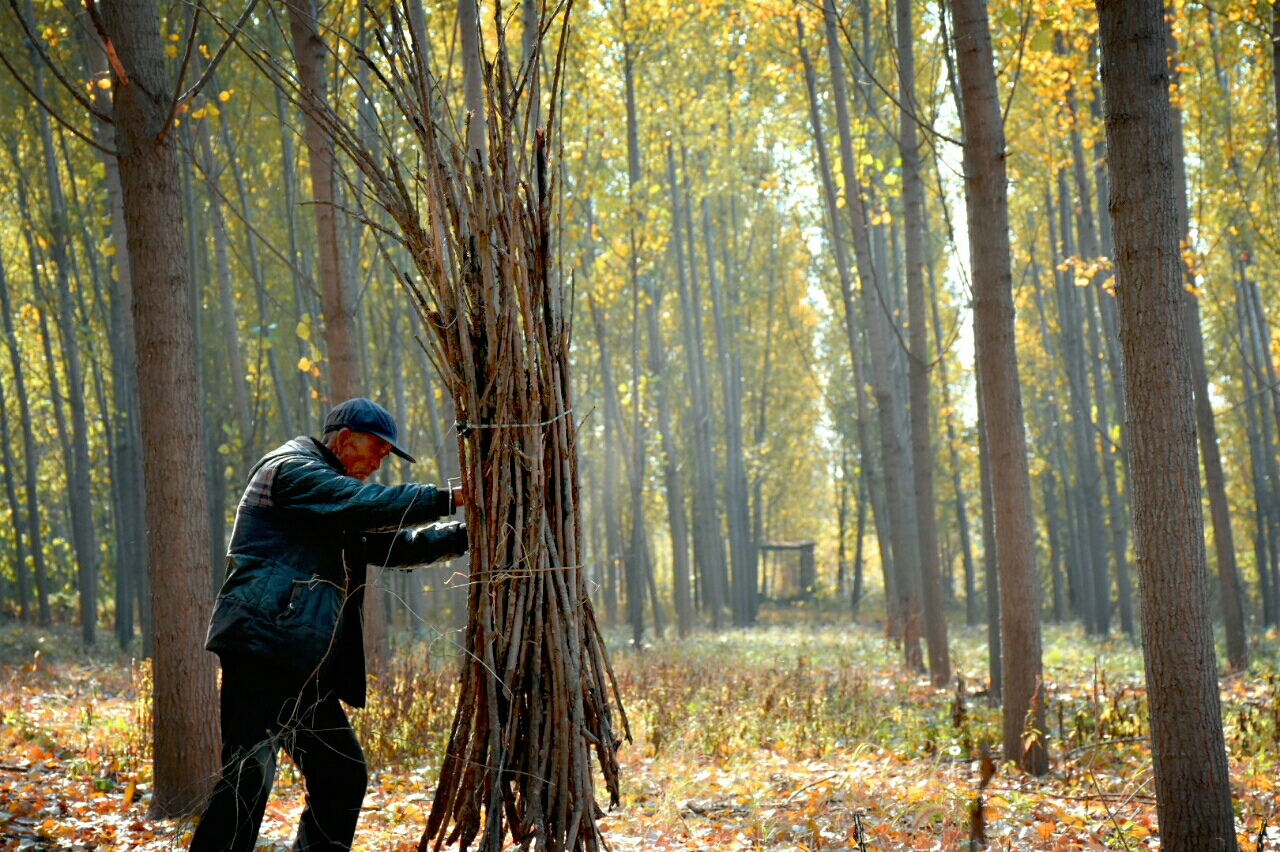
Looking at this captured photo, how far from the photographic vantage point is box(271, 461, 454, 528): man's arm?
3080mm

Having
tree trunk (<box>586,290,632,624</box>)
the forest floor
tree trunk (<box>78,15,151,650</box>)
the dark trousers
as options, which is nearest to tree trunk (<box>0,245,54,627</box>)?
tree trunk (<box>78,15,151,650</box>)

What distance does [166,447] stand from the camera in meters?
4.66

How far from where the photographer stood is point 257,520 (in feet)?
11.0

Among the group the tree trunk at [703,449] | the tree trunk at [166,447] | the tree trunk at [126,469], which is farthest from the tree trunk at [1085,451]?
the tree trunk at [166,447]

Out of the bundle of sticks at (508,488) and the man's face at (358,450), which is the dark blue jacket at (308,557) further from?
the bundle of sticks at (508,488)

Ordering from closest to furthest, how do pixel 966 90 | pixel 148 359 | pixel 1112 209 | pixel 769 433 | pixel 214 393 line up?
pixel 1112 209 → pixel 148 359 → pixel 966 90 → pixel 214 393 → pixel 769 433

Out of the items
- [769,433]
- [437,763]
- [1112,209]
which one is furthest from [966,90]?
[769,433]

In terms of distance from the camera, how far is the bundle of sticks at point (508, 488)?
307 cm

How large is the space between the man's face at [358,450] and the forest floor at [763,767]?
4.37 ft

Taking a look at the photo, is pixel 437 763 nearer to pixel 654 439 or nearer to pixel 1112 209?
pixel 1112 209

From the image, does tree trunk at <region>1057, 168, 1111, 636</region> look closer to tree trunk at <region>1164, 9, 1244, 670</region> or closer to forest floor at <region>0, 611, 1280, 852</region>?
tree trunk at <region>1164, 9, 1244, 670</region>

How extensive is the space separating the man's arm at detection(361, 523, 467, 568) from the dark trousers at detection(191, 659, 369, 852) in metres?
0.48

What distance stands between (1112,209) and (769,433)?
1033 inches

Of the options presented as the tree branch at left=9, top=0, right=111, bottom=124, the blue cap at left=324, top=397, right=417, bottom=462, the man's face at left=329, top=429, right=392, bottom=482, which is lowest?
the man's face at left=329, top=429, right=392, bottom=482
